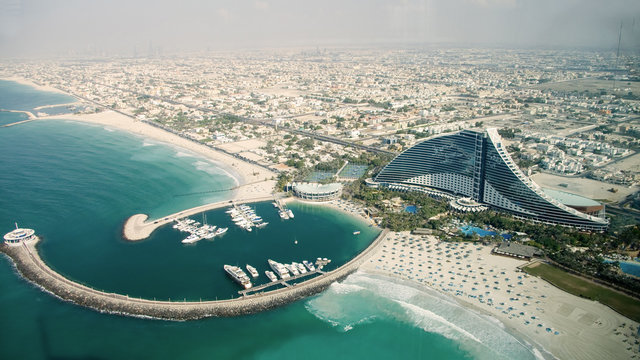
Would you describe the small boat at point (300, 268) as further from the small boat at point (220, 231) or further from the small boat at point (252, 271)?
the small boat at point (220, 231)

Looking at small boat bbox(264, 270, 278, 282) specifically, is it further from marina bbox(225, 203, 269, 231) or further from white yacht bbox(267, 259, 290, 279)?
marina bbox(225, 203, 269, 231)

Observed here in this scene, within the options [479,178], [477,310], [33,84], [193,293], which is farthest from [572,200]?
[33,84]

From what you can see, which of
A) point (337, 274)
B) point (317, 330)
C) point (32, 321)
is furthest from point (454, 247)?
point (32, 321)

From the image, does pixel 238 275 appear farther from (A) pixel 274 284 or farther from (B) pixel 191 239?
(B) pixel 191 239

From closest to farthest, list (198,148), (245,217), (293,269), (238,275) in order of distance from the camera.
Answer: (238,275) → (293,269) → (245,217) → (198,148)

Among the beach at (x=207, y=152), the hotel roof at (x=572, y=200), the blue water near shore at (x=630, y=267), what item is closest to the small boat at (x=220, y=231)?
the beach at (x=207, y=152)
